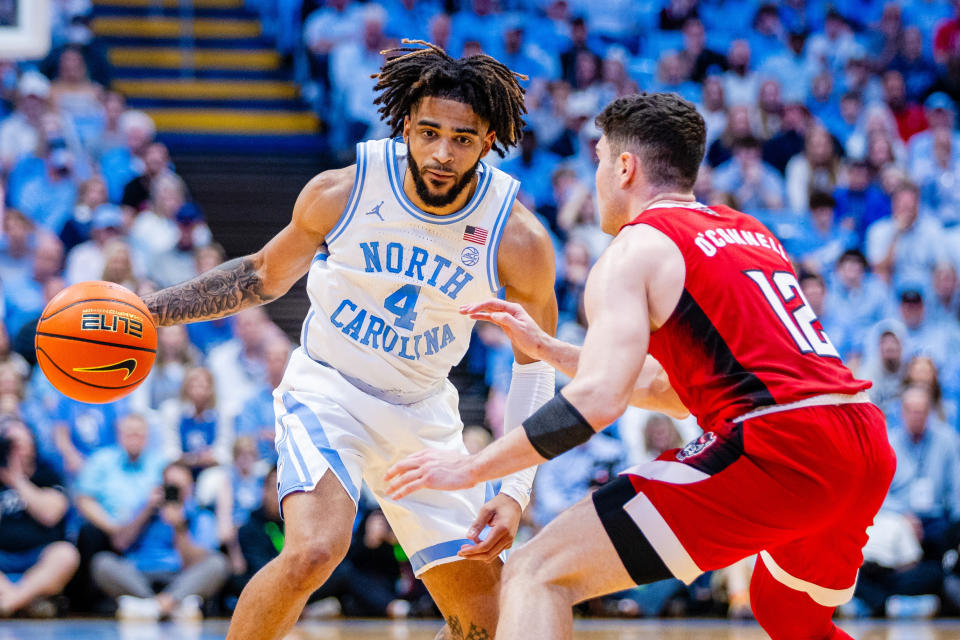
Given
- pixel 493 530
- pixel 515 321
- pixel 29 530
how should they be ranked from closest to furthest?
pixel 515 321 < pixel 493 530 < pixel 29 530

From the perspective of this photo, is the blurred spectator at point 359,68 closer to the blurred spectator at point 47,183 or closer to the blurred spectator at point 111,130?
the blurred spectator at point 111,130

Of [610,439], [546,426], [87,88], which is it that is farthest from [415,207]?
[87,88]

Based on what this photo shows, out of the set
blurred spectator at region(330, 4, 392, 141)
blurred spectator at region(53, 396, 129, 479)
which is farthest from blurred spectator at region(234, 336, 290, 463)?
blurred spectator at region(330, 4, 392, 141)

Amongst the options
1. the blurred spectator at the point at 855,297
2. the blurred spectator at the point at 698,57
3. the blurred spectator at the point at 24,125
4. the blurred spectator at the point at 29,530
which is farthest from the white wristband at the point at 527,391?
the blurred spectator at the point at 698,57

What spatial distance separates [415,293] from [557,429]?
1.50m

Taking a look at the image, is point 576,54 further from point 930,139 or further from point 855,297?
point 855,297

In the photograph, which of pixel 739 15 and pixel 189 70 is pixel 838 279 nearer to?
pixel 739 15

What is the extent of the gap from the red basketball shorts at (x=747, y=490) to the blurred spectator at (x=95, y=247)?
701 centimetres

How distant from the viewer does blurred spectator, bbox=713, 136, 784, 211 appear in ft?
38.4

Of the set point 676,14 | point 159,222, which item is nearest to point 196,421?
point 159,222

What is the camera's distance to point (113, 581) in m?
8.53

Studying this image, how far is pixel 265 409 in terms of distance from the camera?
936 cm

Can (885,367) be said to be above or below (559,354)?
below

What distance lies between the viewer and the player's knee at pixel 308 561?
4.20 meters
